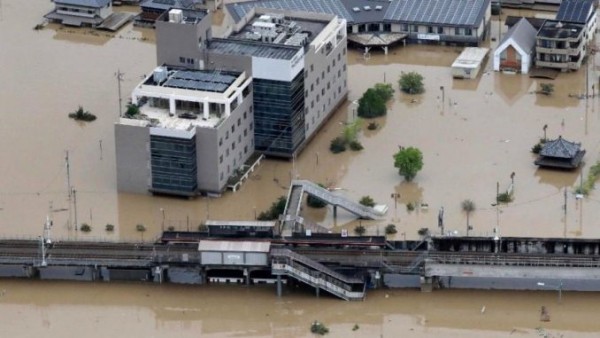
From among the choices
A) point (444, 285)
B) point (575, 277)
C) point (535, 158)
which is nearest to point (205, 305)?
point (444, 285)

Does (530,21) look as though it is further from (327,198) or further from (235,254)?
(235,254)

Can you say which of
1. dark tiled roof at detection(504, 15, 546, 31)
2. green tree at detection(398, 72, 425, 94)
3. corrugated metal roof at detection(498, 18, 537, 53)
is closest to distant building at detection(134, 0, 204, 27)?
green tree at detection(398, 72, 425, 94)

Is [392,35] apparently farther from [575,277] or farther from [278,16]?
[575,277]

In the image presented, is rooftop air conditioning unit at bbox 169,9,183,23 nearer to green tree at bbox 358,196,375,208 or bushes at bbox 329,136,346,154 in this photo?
bushes at bbox 329,136,346,154

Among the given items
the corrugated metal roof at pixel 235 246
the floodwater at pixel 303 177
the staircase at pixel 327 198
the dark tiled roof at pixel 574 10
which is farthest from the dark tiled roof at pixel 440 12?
the corrugated metal roof at pixel 235 246

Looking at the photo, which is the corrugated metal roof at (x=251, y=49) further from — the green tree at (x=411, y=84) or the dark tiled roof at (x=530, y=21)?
the dark tiled roof at (x=530, y=21)
